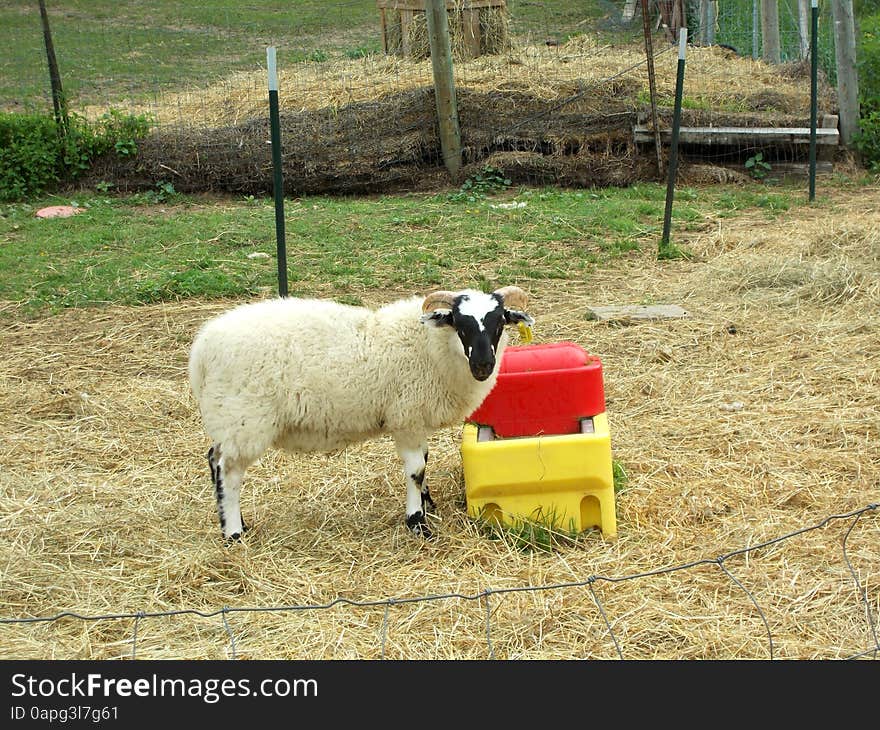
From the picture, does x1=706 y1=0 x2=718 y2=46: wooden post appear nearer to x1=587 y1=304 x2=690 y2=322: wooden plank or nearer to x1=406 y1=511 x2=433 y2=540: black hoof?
x1=587 y1=304 x2=690 y2=322: wooden plank

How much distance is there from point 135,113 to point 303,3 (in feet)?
32.9

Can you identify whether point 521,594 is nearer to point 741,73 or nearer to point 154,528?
point 154,528

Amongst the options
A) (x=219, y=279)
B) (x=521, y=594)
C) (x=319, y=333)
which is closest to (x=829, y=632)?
(x=521, y=594)

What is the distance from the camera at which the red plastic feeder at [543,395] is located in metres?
5.04

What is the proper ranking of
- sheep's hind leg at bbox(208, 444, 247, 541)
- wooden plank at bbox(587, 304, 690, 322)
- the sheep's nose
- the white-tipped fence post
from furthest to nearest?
wooden plank at bbox(587, 304, 690, 322) → the white-tipped fence post → sheep's hind leg at bbox(208, 444, 247, 541) → the sheep's nose

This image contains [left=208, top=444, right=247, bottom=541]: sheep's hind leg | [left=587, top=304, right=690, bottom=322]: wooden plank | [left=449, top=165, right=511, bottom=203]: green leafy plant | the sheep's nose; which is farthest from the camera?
[left=449, top=165, right=511, bottom=203]: green leafy plant

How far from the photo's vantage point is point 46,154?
12016 mm

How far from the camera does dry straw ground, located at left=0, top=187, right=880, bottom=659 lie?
13.0ft

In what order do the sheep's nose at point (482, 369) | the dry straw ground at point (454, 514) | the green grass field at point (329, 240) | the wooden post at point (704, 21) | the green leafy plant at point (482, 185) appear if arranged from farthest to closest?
1. the wooden post at point (704, 21)
2. the green leafy plant at point (482, 185)
3. the green grass field at point (329, 240)
4. the sheep's nose at point (482, 369)
5. the dry straw ground at point (454, 514)

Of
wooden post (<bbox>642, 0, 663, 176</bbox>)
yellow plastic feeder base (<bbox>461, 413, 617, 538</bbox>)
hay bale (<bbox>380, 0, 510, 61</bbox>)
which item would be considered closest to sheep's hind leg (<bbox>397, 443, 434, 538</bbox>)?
yellow plastic feeder base (<bbox>461, 413, 617, 538</bbox>)

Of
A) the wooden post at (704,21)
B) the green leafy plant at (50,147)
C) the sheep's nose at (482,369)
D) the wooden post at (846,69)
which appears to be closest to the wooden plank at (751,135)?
the wooden post at (846,69)

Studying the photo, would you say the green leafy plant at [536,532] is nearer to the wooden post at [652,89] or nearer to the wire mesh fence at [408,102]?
the wooden post at [652,89]

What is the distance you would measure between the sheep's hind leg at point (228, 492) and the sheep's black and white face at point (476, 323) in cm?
111

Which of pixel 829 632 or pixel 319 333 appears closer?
pixel 829 632
